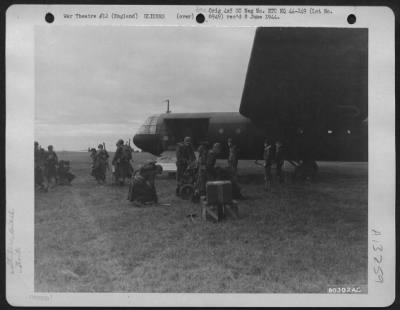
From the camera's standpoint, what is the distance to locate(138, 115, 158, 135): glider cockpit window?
92.9 inches

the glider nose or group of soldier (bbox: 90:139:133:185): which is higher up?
the glider nose

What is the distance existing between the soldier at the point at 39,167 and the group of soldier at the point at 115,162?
386 millimetres

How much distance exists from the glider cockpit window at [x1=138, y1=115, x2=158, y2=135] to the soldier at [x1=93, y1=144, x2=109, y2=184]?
1.22 ft

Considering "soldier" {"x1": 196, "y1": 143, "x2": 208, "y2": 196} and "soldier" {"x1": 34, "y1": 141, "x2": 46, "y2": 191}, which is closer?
"soldier" {"x1": 34, "y1": 141, "x2": 46, "y2": 191}

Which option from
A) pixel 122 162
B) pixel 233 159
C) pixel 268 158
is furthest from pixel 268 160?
pixel 122 162

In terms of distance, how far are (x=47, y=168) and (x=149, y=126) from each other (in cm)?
95

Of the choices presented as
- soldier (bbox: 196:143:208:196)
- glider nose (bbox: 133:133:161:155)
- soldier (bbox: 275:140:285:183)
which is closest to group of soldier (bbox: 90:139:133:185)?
glider nose (bbox: 133:133:161:155)

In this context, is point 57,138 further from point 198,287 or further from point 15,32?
point 198,287

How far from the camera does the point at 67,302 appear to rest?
208 cm

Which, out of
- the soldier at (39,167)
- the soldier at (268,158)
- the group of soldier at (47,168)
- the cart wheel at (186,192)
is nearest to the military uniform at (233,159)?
the soldier at (268,158)

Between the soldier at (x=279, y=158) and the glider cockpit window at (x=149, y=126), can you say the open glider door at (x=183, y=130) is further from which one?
the soldier at (x=279, y=158)

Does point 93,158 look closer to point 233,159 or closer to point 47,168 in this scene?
point 47,168

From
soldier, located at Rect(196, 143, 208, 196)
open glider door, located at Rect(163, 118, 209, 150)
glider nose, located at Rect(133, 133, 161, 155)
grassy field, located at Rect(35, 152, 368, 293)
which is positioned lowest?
grassy field, located at Rect(35, 152, 368, 293)

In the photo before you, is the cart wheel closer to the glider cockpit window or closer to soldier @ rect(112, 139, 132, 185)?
soldier @ rect(112, 139, 132, 185)
